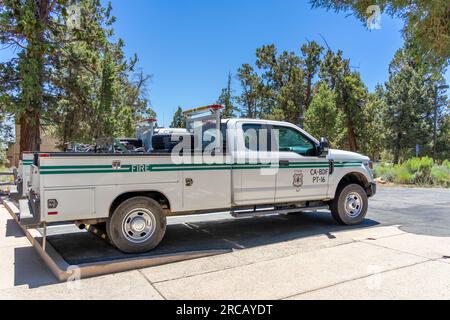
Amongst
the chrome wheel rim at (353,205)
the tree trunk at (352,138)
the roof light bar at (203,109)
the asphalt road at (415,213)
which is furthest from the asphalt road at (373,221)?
the tree trunk at (352,138)

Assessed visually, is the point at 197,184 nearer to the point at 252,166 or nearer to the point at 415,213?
the point at 252,166

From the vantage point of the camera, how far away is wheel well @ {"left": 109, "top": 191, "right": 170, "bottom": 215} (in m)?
5.55

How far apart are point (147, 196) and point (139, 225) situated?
45 centimetres

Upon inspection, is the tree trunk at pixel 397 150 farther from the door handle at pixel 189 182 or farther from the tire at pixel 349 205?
the door handle at pixel 189 182

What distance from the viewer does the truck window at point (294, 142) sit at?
714cm

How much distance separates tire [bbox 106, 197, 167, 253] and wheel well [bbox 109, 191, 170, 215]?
0.33ft

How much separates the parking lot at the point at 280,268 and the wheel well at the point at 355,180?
862mm

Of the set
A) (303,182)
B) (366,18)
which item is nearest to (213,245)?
(303,182)

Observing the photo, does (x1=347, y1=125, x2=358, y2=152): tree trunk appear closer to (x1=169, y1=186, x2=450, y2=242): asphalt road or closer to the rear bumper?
(x1=169, y1=186, x2=450, y2=242): asphalt road

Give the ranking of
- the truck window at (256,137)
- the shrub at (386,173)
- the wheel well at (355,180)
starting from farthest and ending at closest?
1. the shrub at (386,173)
2. the wheel well at (355,180)
3. the truck window at (256,137)

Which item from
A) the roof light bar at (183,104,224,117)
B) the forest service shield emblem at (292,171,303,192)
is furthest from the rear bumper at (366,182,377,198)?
the roof light bar at (183,104,224,117)

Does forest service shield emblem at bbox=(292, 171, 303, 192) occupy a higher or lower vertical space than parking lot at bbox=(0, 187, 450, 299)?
higher

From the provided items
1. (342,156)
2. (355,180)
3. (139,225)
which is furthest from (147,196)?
(355,180)
